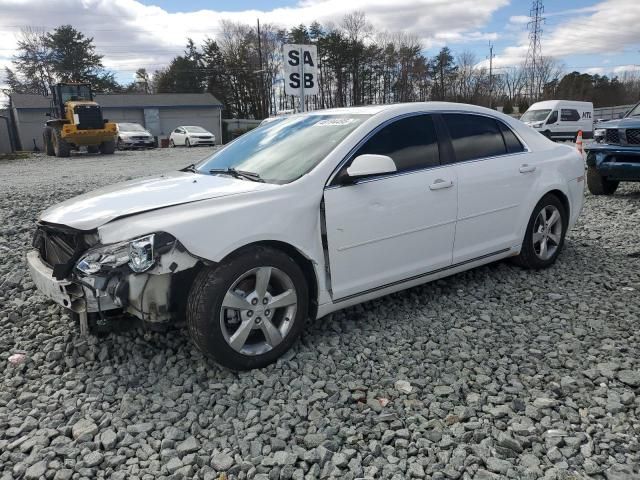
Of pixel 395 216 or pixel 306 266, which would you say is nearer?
pixel 306 266

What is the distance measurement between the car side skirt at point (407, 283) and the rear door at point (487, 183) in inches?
1.7

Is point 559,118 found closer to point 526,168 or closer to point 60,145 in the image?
point 526,168

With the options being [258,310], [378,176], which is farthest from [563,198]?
[258,310]

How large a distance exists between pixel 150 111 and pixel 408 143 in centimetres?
4240

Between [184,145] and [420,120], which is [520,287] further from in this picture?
[184,145]

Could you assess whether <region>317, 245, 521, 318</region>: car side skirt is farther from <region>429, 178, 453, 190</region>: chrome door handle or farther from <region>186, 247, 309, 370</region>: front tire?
<region>429, 178, 453, 190</region>: chrome door handle

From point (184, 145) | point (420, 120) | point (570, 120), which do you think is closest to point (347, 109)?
point (420, 120)

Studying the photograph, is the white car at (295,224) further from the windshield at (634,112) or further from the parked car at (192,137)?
the parked car at (192,137)

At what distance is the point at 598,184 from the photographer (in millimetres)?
9094

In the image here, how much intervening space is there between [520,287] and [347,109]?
2158 millimetres

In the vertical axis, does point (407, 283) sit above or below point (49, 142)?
above

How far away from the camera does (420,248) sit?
3.92 meters

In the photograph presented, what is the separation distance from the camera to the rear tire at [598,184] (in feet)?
29.6

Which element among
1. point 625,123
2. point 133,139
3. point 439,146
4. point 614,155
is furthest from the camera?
point 133,139
